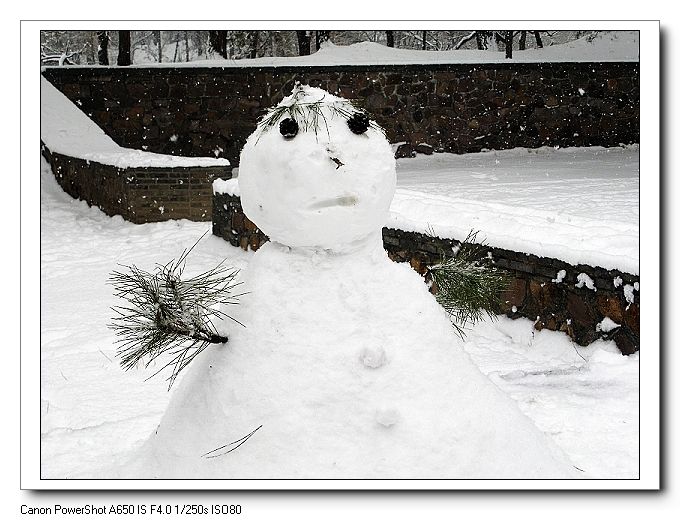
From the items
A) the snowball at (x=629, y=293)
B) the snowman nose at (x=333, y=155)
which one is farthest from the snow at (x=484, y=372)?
the snowman nose at (x=333, y=155)

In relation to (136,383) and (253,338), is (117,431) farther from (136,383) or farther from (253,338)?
(253,338)

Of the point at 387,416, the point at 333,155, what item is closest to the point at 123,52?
the point at 333,155

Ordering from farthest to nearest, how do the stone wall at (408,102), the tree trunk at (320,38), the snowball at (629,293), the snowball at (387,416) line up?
1. the tree trunk at (320,38)
2. the stone wall at (408,102)
3. the snowball at (629,293)
4. the snowball at (387,416)

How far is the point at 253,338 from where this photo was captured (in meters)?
2.82

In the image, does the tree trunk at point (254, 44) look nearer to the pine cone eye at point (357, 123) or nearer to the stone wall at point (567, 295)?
the stone wall at point (567, 295)

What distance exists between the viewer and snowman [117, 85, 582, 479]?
267cm

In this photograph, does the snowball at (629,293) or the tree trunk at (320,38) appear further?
the tree trunk at (320,38)

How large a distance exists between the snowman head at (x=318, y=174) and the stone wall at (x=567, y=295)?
7.37 feet

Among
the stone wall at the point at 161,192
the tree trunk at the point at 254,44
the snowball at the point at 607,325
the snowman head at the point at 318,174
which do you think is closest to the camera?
the snowman head at the point at 318,174

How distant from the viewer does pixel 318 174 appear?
9.13 feet

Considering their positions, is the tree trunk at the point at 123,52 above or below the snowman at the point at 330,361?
above

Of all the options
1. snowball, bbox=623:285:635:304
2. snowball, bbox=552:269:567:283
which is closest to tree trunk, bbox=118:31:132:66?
snowball, bbox=552:269:567:283

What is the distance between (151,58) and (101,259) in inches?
955

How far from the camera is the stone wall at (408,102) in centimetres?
1398
